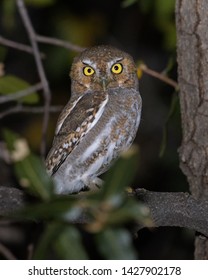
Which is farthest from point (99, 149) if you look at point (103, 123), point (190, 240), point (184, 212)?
point (190, 240)

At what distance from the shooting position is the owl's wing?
2.93 m

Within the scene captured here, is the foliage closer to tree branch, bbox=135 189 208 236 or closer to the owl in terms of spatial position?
tree branch, bbox=135 189 208 236

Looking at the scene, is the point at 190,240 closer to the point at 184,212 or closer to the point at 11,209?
the point at 184,212

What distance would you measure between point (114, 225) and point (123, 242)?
0.19ft

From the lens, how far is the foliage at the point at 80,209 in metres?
1.37

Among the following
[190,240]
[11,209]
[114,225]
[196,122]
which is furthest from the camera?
[190,240]

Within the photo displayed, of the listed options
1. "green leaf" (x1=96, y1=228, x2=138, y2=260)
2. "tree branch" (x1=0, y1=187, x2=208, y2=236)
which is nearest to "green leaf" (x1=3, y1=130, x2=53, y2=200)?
"green leaf" (x1=96, y1=228, x2=138, y2=260)

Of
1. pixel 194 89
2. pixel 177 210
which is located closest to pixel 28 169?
pixel 177 210

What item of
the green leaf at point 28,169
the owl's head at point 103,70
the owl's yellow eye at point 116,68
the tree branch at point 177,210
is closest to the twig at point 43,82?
the owl's head at point 103,70

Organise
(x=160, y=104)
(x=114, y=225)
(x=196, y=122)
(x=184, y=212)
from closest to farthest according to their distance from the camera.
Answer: (x=114, y=225), (x=184, y=212), (x=196, y=122), (x=160, y=104)

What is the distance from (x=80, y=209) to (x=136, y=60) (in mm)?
4077

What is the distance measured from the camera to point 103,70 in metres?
2.97

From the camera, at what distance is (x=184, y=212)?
8.09ft

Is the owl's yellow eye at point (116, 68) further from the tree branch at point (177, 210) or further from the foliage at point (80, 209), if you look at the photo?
the foliage at point (80, 209)
